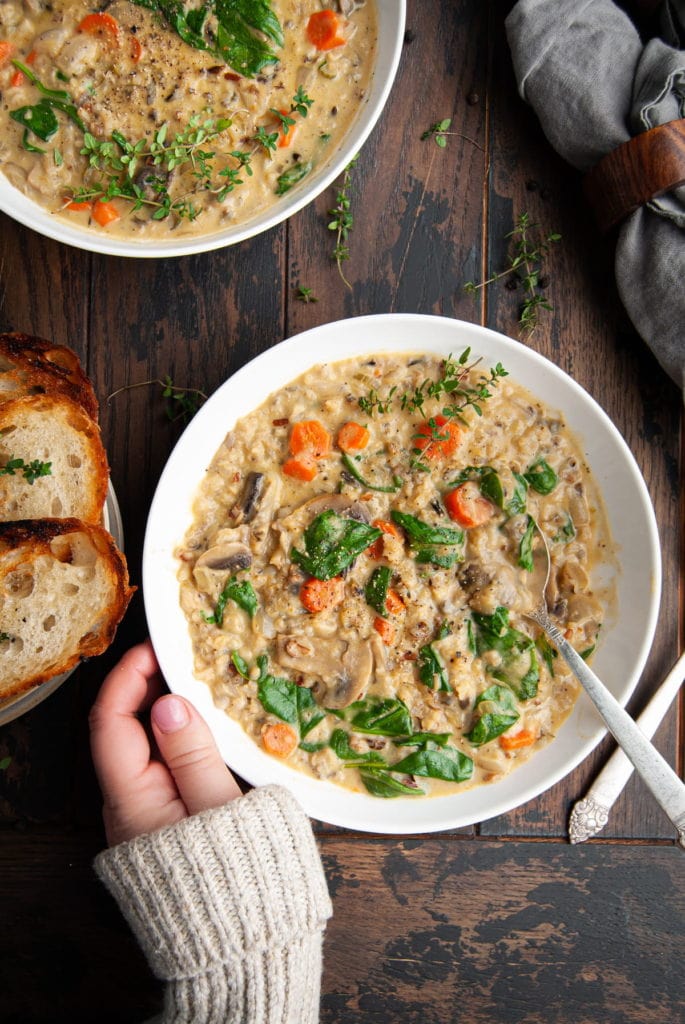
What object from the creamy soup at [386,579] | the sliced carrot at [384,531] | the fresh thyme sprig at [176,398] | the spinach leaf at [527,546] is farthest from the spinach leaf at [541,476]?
the fresh thyme sprig at [176,398]

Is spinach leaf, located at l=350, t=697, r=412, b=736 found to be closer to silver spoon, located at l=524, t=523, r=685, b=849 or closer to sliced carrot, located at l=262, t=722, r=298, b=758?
sliced carrot, located at l=262, t=722, r=298, b=758

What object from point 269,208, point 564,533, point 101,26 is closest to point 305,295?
point 269,208

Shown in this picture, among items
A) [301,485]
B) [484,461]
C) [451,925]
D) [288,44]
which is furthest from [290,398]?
[451,925]

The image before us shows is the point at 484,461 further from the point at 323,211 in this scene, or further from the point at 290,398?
the point at 323,211

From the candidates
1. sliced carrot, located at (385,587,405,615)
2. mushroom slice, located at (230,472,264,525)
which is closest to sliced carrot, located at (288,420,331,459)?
mushroom slice, located at (230,472,264,525)

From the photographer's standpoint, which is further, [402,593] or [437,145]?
[437,145]

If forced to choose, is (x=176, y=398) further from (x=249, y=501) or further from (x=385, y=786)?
(x=385, y=786)
